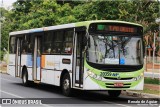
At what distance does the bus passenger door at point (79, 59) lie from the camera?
55.6ft

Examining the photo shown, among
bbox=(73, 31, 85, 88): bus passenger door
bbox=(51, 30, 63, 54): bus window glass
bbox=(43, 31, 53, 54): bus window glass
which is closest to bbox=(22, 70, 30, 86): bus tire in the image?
bbox=(43, 31, 53, 54): bus window glass

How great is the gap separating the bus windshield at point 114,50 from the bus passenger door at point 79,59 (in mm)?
650

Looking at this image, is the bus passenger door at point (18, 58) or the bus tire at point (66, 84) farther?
the bus passenger door at point (18, 58)

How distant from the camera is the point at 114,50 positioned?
1673 cm

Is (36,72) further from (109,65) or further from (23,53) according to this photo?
(109,65)

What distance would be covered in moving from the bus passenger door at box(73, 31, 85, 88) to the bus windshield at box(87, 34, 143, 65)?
0.65 meters

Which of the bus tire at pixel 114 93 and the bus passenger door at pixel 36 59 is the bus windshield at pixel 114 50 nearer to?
the bus tire at pixel 114 93

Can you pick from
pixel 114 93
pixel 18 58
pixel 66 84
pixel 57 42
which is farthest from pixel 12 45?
pixel 114 93

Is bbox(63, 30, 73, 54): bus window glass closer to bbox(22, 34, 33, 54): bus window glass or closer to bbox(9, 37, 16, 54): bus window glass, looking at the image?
bbox(22, 34, 33, 54): bus window glass

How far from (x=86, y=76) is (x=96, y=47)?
1.17 metres

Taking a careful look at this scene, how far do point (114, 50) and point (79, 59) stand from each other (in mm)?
1483

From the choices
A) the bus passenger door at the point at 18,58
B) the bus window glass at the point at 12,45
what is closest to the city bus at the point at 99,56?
the bus passenger door at the point at 18,58

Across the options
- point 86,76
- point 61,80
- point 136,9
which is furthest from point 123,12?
point 86,76

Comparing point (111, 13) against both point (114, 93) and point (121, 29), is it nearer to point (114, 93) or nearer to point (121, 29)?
point (114, 93)
